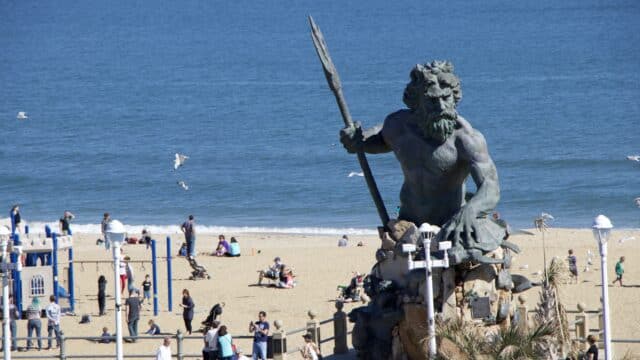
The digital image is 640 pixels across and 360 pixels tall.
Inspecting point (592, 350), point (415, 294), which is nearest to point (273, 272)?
point (592, 350)

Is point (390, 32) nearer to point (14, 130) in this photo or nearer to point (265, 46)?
point (265, 46)

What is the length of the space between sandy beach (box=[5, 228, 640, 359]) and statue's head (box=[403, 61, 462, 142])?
6325 mm

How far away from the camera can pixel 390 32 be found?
15400cm

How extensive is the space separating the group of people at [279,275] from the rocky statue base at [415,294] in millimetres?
16418

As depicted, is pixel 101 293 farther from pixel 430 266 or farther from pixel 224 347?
pixel 430 266

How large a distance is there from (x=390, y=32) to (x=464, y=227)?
135366 millimetres

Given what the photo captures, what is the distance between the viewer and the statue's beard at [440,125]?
64.9 feet

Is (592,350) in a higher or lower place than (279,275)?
lower

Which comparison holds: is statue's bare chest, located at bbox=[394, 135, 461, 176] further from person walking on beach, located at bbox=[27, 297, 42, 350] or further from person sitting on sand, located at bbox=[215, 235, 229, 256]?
person sitting on sand, located at bbox=[215, 235, 229, 256]

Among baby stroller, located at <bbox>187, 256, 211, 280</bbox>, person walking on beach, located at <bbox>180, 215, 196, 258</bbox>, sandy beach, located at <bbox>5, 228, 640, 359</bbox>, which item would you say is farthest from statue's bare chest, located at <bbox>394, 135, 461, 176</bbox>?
person walking on beach, located at <bbox>180, 215, 196, 258</bbox>

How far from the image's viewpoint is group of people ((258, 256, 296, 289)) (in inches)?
1470

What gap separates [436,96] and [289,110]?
3152 inches

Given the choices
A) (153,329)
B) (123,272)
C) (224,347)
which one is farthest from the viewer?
(123,272)

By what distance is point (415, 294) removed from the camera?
20.0m
